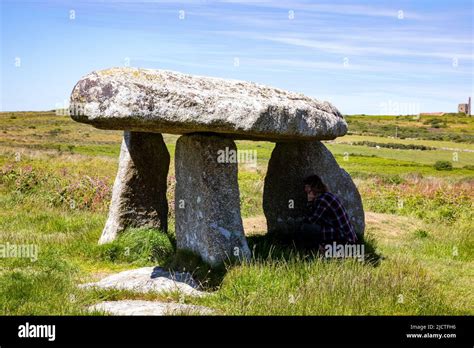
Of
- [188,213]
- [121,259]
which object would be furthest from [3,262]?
[188,213]

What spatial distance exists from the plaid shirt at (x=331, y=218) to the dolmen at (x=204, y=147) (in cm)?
113

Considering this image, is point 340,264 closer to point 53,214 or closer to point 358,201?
point 358,201

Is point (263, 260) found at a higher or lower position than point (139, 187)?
lower

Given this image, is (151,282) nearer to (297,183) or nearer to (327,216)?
(327,216)

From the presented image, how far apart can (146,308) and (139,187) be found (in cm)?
450

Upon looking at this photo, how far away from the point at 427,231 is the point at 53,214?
9259 mm

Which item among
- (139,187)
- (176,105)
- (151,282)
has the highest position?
(176,105)

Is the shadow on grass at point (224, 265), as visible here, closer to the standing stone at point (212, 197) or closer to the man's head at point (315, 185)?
the standing stone at point (212, 197)

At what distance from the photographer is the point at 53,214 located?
14.3m

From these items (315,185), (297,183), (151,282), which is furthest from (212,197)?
(297,183)

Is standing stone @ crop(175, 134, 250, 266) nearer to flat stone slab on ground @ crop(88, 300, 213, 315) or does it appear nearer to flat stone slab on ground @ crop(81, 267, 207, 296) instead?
flat stone slab on ground @ crop(81, 267, 207, 296)

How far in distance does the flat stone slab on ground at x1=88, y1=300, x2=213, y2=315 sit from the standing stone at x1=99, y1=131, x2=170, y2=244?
3.74 metres

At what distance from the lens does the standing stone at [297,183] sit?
1186 centimetres

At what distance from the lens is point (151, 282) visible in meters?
8.64
